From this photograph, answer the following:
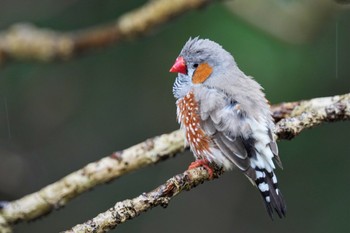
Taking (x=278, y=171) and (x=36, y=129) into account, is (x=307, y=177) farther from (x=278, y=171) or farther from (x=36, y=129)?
(x=36, y=129)

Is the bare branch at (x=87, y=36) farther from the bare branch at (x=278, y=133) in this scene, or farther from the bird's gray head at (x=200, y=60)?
the bare branch at (x=278, y=133)

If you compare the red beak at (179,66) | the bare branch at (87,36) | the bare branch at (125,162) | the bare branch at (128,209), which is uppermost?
the bare branch at (87,36)

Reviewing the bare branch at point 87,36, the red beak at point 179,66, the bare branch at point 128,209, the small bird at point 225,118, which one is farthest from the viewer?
the bare branch at point 87,36

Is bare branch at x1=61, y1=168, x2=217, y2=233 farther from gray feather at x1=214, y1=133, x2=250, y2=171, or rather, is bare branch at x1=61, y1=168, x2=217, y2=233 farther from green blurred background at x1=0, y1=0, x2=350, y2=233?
green blurred background at x1=0, y1=0, x2=350, y2=233

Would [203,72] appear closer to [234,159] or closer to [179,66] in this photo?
[179,66]

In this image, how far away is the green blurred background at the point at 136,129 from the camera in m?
7.66

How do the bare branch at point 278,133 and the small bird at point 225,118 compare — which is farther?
the small bird at point 225,118

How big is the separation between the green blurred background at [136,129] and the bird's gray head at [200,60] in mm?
2793

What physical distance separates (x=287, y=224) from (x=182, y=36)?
2257 mm

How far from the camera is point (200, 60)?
4.59 metres

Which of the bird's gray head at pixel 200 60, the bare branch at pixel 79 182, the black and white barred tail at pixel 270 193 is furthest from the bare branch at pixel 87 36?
the black and white barred tail at pixel 270 193

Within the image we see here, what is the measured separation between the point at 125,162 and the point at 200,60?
29.6 inches

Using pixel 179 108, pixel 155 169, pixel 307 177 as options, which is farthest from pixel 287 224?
pixel 179 108

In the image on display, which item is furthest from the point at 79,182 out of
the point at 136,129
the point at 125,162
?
the point at 136,129
